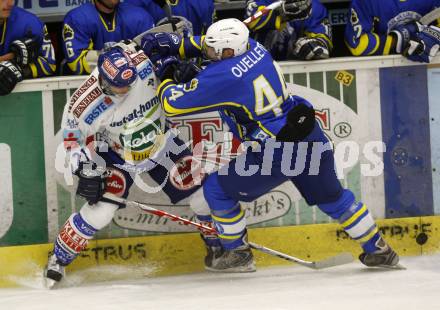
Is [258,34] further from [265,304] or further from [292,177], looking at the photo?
[265,304]

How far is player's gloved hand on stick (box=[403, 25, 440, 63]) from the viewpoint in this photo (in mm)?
6023

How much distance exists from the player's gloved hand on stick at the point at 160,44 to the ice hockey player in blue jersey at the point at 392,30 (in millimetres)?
979

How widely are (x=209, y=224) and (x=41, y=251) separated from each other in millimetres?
853

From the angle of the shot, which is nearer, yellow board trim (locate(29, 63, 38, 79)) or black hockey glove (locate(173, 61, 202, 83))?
black hockey glove (locate(173, 61, 202, 83))

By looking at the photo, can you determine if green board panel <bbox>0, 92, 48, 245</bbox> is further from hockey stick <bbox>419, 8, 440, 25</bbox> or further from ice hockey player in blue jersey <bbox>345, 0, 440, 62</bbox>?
hockey stick <bbox>419, 8, 440, 25</bbox>

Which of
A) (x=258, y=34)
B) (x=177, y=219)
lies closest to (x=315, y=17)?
(x=258, y=34)

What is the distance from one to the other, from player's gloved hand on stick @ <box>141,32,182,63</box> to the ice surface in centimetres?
111

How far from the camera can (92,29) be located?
242 inches

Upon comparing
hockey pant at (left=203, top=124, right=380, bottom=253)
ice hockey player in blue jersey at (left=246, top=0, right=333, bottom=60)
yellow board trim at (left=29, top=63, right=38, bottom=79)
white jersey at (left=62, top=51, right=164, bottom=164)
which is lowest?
hockey pant at (left=203, top=124, right=380, bottom=253)

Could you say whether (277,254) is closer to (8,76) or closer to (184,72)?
(184,72)

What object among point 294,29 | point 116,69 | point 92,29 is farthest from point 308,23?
point 116,69

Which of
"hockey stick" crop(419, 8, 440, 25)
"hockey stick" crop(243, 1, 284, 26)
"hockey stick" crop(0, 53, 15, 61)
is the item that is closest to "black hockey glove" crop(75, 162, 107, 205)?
"hockey stick" crop(0, 53, 15, 61)

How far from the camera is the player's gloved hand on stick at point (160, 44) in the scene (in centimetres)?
573

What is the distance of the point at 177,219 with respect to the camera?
592 centimetres
